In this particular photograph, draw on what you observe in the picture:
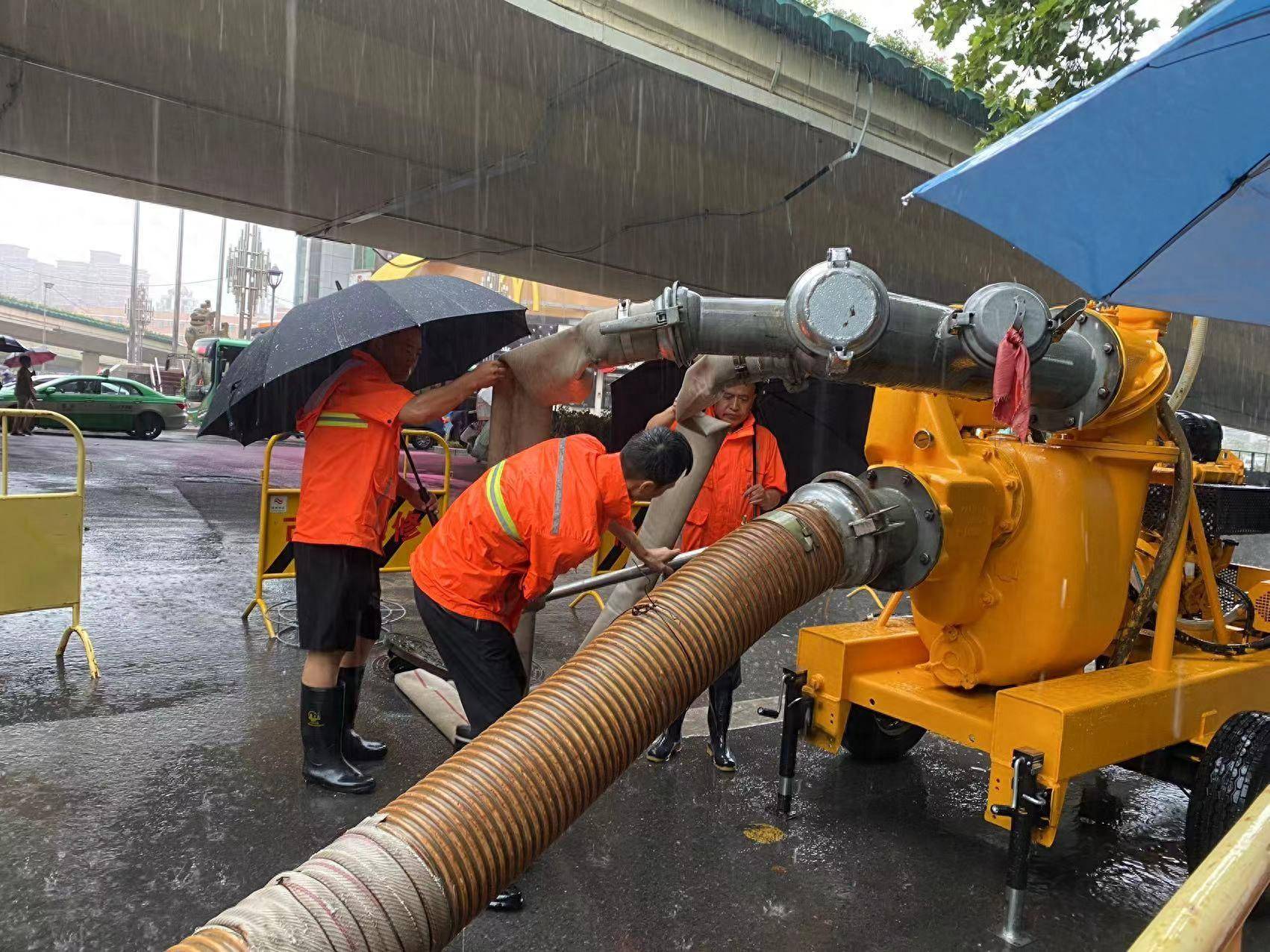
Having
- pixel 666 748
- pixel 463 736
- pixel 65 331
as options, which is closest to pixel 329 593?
pixel 463 736

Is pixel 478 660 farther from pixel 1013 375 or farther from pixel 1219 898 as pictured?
pixel 1219 898

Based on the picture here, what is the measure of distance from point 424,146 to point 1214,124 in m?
7.47

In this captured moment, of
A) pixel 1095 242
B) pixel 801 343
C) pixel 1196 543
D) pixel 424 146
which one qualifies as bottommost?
pixel 1196 543

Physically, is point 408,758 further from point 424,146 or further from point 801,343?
point 424,146

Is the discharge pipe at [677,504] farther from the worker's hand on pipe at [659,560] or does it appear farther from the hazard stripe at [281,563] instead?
the hazard stripe at [281,563]

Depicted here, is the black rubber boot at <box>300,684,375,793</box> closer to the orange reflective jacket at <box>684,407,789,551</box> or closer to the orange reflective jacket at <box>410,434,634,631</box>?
the orange reflective jacket at <box>410,434,634,631</box>

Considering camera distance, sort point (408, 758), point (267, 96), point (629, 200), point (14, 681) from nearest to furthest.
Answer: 1. point (408, 758)
2. point (14, 681)
3. point (267, 96)
4. point (629, 200)

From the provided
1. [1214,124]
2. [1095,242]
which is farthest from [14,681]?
[1214,124]

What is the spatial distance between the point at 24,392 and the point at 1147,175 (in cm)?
2148

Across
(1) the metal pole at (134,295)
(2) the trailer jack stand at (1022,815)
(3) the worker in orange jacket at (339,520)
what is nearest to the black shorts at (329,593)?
(3) the worker in orange jacket at (339,520)

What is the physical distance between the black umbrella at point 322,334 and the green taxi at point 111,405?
20388 mm

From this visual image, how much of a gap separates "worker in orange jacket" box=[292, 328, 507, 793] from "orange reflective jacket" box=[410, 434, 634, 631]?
0.47 metres

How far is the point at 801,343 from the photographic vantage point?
2.73m

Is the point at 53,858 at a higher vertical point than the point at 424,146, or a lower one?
A: lower
